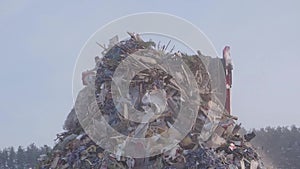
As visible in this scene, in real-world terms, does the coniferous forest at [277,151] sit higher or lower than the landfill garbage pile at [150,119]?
higher

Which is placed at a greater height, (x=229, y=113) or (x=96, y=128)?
(x=229, y=113)

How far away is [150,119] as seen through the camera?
6.04m

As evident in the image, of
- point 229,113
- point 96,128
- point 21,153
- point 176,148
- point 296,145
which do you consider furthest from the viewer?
point 21,153

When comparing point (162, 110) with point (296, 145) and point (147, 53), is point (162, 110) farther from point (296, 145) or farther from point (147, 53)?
point (296, 145)

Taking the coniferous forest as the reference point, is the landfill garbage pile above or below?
below

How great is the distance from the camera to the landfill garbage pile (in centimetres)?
581

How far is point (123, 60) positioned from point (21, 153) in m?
30.1

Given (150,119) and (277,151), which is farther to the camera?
(277,151)

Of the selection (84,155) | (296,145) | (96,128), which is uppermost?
(296,145)

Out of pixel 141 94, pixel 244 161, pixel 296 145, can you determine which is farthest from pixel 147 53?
pixel 296 145

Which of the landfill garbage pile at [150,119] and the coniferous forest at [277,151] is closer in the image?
the landfill garbage pile at [150,119]

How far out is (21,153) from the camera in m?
34.9

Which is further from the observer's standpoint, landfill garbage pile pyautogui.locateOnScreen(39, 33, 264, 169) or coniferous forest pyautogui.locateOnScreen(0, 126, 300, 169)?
coniferous forest pyautogui.locateOnScreen(0, 126, 300, 169)

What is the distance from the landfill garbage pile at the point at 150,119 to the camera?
5.81 metres
